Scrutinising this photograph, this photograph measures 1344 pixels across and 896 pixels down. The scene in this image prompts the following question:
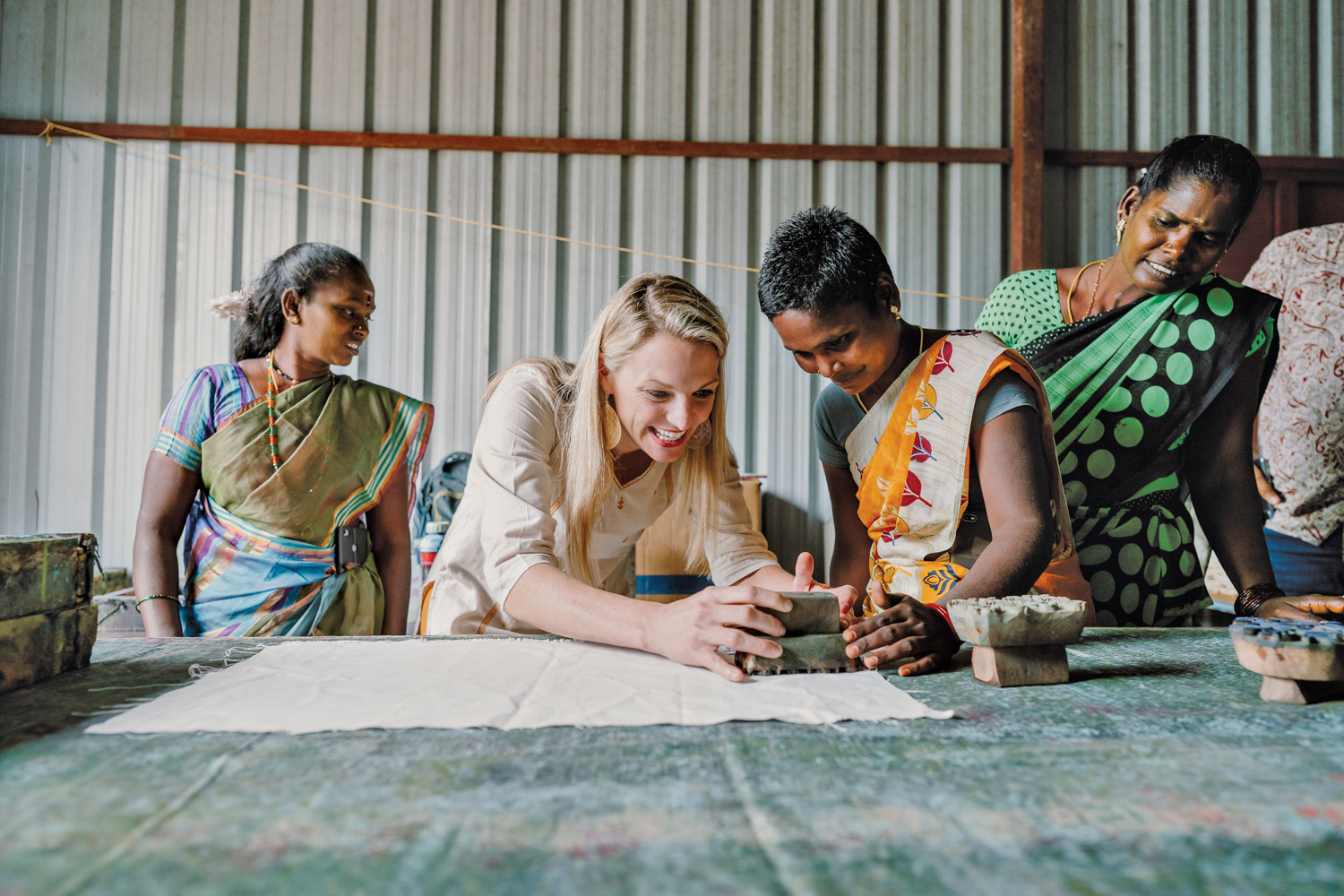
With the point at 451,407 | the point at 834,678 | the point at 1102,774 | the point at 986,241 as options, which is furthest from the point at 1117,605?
the point at 451,407

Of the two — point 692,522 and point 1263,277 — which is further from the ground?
point 1263,277

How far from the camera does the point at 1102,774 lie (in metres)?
0.73

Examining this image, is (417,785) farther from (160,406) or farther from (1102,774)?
(160,406)

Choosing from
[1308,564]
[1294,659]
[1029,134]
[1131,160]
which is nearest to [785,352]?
[1029,134]

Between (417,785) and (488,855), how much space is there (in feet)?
0.53

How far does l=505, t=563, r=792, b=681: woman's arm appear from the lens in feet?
3.77

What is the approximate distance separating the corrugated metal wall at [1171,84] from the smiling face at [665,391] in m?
3.72

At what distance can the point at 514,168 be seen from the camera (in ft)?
14.3

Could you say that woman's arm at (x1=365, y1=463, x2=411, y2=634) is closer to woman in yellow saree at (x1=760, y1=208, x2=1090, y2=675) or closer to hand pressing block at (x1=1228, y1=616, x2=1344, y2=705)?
woman in yellow saree at (x1=760, y1=208, x2=1090, y2=675)

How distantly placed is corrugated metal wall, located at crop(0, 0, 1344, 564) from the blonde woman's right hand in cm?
318

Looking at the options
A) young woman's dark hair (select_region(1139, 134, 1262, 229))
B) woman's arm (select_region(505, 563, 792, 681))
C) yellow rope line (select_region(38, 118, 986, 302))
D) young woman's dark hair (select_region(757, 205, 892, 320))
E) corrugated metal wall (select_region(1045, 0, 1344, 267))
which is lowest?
woman's arm (select_region(505, 563, 792, 681))

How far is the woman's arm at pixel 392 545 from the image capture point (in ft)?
7.64

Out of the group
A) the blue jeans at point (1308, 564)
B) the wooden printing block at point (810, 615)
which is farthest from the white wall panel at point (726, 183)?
the wooden printing block at point (810, 615)

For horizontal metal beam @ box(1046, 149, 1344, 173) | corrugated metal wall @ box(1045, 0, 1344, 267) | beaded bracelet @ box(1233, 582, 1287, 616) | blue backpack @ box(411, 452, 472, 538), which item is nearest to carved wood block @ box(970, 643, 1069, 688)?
beaded bracelet @ box(1233, 582, 1287, 616)
